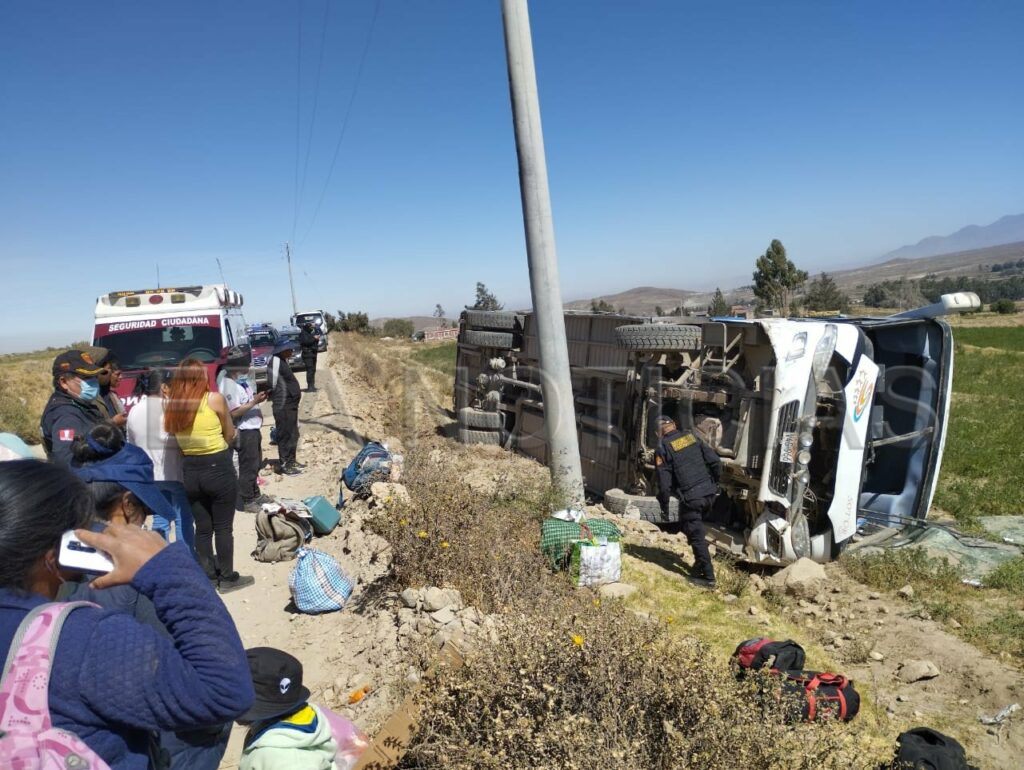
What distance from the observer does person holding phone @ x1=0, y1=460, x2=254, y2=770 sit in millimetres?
1387

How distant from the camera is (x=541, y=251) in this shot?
5.99 m

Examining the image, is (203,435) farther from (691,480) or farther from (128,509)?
(691,480)

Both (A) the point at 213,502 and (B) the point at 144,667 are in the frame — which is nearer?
(B) the point at 144,667

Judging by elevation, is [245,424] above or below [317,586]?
above

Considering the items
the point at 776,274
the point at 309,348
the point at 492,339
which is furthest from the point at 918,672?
the point at 776,274

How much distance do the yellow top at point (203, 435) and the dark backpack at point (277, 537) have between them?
1.54m

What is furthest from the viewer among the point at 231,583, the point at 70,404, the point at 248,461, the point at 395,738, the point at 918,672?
the point at 248,461

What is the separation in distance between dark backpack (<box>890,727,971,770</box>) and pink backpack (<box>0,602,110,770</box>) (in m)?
2.92

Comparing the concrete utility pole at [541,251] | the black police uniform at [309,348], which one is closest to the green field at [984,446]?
the concrete utility pole at [541,251]

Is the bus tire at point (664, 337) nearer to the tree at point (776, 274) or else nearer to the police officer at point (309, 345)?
the police officer at point (309, 345)

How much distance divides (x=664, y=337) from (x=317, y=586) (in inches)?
155

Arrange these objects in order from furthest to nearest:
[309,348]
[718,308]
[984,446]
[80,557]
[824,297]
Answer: [824,297], [718,308], [309,348], [984,446], [80,557]

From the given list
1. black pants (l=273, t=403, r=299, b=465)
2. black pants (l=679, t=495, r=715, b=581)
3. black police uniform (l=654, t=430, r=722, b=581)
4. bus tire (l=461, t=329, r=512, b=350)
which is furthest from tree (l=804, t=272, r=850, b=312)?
black pants (l=679, t=495, r=715, b=581)

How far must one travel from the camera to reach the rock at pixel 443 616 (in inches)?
152
